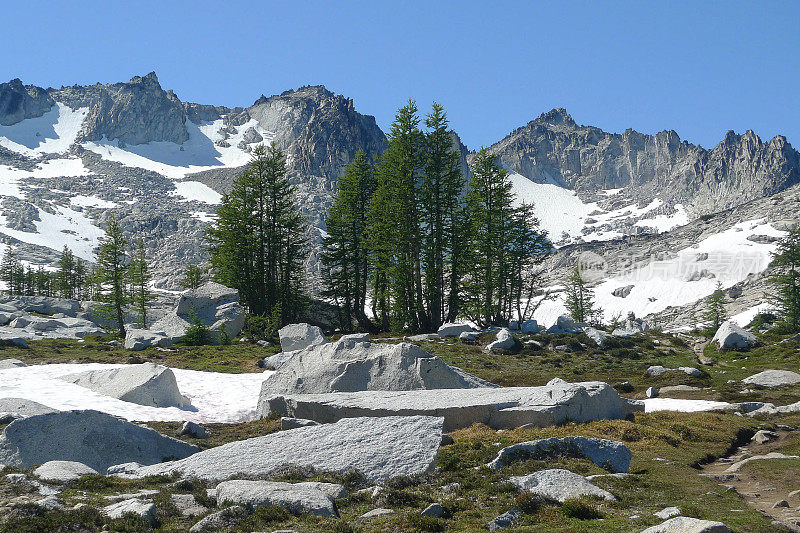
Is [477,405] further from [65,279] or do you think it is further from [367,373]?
[65,279]

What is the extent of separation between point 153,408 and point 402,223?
25.9m

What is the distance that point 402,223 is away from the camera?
44.6 metres

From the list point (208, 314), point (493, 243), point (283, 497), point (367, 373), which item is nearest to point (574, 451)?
point (283, 497)

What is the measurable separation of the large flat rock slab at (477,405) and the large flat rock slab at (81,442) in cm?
541

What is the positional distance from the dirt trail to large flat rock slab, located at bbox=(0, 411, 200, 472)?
12.8 m

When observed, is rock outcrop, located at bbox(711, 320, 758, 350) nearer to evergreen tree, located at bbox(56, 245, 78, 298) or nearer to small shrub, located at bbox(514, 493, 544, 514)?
small shrub, located at bbox(514, 493, 544, 514)

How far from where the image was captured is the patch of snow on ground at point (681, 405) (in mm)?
24266

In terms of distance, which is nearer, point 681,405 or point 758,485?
point 758,485

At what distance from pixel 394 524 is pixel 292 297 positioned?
147ft

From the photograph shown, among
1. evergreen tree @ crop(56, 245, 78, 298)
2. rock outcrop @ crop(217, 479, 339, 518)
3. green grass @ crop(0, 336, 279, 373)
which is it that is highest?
evergreen tree @ crop(56, 245, 78, 298)

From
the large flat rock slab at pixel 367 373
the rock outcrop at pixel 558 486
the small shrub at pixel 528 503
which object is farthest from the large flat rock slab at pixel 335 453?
the large flat rock slab at pixel 367 373

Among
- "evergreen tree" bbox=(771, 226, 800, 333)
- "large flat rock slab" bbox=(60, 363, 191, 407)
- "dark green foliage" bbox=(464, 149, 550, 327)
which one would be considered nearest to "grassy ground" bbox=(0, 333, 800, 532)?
"large flat rock slab" bbox=(60, 363, 191, 407)

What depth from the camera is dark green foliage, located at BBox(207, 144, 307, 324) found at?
50.8m

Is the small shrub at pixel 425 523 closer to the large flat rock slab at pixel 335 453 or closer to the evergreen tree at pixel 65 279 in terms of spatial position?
the large flat rock slab at pixel 335 453
